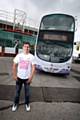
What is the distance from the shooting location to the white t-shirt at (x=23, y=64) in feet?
17.7

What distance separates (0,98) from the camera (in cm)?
662

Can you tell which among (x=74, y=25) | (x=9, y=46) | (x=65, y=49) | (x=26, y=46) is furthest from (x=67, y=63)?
(x=9, y=46)

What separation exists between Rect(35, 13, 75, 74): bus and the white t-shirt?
6837 mm

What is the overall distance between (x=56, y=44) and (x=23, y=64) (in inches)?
304

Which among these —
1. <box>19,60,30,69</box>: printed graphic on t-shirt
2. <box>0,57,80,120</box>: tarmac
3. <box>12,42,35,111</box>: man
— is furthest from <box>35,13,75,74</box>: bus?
<box>19,60,30,69</box>: printed graphic on t-shirt

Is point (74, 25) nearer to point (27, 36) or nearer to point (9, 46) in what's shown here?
point (9, 46)

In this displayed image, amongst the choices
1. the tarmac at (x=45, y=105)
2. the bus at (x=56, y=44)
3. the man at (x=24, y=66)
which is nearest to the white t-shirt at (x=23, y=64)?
the man at (x=24, y=66)

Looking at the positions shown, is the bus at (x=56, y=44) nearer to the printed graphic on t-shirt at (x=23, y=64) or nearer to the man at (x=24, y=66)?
the man at (x=24, y=66)

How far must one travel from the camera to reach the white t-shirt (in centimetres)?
538

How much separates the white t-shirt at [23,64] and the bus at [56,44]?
22.4 ft

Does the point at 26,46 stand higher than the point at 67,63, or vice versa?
the point at 26,46

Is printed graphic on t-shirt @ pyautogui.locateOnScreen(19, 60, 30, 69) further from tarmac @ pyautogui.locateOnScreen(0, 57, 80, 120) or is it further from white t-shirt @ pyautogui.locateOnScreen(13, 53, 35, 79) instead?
tarmac @ pyautogui.locateOnScreen(0, 57, 80, 120)

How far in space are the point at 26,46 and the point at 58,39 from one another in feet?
25.0

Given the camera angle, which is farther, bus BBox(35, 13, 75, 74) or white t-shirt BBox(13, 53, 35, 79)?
bus BBox(35, 13, 75, 74)
